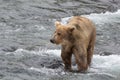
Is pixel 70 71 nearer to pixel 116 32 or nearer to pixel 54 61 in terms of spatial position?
pixel 54 61

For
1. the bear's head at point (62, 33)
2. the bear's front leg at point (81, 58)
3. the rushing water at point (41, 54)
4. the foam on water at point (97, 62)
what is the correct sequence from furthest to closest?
the foam on water at point (97, 62) < the rushing water at point (41, 54) < the bear's front leg at point (81, 58) < the bear's head at point (62, 33)

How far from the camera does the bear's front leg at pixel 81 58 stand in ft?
A: 30.6

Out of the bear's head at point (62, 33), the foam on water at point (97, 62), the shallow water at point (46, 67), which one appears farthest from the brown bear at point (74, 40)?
the foam on water at point (97, 62)

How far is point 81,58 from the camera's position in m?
9.40

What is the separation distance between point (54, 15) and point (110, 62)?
5546mm

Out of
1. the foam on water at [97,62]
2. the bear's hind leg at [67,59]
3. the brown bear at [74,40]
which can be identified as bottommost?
the foam on water at [97,62]

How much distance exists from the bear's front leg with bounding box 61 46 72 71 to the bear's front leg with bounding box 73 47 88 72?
15 centimetres

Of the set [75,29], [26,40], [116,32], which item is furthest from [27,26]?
[75,29]

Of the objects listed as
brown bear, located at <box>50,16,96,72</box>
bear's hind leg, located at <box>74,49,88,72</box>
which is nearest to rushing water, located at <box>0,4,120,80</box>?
bear's hind leg, located at <box>74,49,88,72</box>

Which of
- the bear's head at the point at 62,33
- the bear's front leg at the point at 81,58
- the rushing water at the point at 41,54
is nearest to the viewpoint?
the bear's head at the point at 62,33

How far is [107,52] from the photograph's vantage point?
11734mm

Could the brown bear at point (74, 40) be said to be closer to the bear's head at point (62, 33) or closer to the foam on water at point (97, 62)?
the bear's head at point (62, 33)

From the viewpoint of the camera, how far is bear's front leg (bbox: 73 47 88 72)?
9.33m

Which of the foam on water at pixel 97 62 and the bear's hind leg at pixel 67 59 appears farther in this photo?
the foam on water at pixel 97 62
